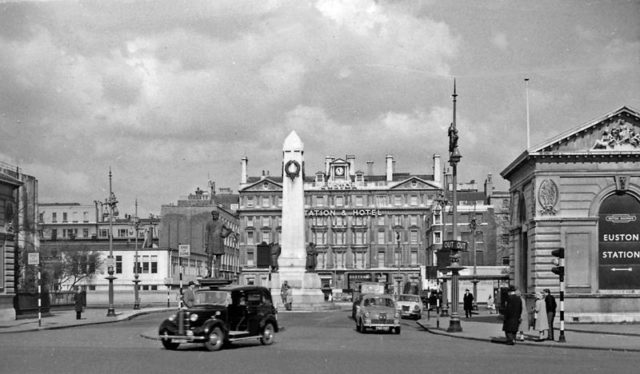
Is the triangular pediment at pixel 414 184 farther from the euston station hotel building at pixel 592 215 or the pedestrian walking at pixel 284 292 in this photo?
the euston station hotel building at pixel 592 215

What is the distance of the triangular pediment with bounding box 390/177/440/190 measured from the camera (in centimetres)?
12988

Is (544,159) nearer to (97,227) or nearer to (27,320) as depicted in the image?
(27,320)

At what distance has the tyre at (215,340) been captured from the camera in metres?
24.3

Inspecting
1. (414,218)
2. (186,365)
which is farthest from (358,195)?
(186,365)

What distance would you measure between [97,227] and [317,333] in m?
111

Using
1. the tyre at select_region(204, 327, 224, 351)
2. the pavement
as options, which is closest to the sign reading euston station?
the pavement

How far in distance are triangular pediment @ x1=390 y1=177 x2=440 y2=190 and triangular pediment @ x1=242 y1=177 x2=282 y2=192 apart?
17.3m

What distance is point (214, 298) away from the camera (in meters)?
26.0

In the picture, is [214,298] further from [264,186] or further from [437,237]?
[264,186]

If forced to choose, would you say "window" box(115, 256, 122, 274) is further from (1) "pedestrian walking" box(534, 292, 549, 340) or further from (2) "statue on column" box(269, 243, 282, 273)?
(1) "pedestrian walking" box(534, 292, 549, 340)

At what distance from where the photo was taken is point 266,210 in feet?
442

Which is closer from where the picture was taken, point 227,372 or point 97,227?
point 227,372

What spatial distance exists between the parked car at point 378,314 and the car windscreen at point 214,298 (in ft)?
29.2

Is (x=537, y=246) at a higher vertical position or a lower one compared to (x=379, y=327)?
higher
